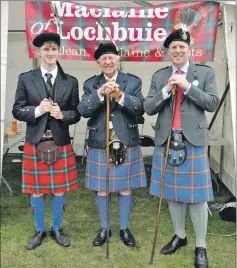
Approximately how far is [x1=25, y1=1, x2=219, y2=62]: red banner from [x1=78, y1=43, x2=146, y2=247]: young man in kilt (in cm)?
70

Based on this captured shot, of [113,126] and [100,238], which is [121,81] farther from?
[100,238]

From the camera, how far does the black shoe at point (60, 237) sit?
328 centimetres

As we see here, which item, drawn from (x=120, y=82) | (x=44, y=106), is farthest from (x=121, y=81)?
(x=44, y=106)

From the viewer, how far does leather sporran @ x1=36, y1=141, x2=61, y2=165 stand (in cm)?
304

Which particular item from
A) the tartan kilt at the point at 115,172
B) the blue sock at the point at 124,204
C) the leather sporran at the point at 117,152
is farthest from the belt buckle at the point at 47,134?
the blue sock at the point at 124,204

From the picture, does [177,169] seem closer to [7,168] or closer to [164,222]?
[164,222]

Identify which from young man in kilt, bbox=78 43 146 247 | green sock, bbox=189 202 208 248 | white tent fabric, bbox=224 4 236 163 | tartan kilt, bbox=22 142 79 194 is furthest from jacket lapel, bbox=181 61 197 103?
tartan kilt, bbox=22 142 79 194

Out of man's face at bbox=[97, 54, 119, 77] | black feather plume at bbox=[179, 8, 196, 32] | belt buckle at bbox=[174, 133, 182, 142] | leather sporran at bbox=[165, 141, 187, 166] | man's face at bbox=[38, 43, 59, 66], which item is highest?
black feather plume at bbox=[179, 8, 196, 32]

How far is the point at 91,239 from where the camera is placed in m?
3.44

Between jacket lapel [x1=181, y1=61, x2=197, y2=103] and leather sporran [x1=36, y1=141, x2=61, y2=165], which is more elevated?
jacket lapel [x1=181, y1=61, x2=197, y2=103]

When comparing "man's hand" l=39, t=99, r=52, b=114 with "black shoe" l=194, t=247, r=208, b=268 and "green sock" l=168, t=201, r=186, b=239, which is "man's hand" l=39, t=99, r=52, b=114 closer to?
"green sock" l=168, t=201, r=186, b=239

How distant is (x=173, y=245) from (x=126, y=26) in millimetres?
2021

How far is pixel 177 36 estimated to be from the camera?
108 inches

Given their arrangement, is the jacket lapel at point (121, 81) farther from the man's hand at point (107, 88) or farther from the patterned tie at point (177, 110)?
the patterned tie at point (177, 110)
